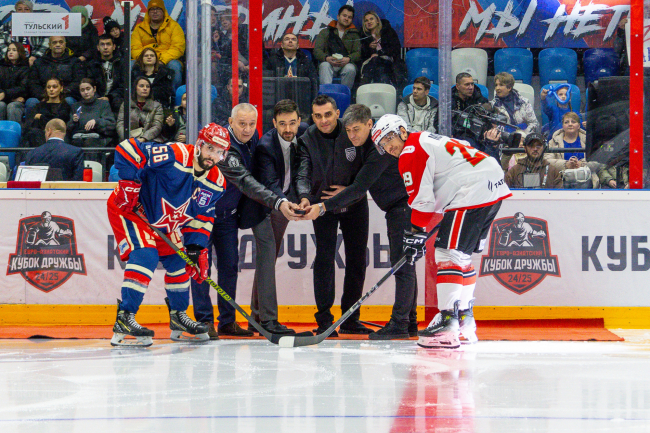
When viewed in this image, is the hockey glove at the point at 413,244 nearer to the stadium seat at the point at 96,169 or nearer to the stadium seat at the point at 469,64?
the stadium seat at the point at 469,64

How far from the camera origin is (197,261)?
3.49m

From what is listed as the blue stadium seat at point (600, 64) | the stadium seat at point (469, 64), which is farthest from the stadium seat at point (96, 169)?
the blue stadium seat at point (600, 64)

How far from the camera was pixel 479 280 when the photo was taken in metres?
4.23

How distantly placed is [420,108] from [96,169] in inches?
88.8

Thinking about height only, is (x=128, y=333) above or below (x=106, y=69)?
below

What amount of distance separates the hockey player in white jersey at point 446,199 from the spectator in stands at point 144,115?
256 cm

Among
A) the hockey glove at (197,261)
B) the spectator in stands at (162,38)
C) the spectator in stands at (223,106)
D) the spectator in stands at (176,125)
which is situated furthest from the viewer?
the spectator in stands at (162,38)

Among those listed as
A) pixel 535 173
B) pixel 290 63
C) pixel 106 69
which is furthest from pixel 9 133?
pixel 535 173

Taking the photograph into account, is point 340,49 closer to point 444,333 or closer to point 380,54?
point 380,54

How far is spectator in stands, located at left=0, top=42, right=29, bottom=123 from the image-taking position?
21.0 ft

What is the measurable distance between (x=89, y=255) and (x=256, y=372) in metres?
1.99

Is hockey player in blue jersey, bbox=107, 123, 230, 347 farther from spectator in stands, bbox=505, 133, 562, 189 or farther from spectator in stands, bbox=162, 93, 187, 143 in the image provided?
spectator in stands, bbox=505, 133, 562, 189

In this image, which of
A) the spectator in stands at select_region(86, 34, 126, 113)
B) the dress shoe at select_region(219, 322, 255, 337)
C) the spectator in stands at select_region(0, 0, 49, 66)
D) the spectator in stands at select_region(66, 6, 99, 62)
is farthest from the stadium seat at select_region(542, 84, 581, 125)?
the spectator in stands at select_region(0, 0, 49, 66)

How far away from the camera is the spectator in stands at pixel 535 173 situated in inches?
169
